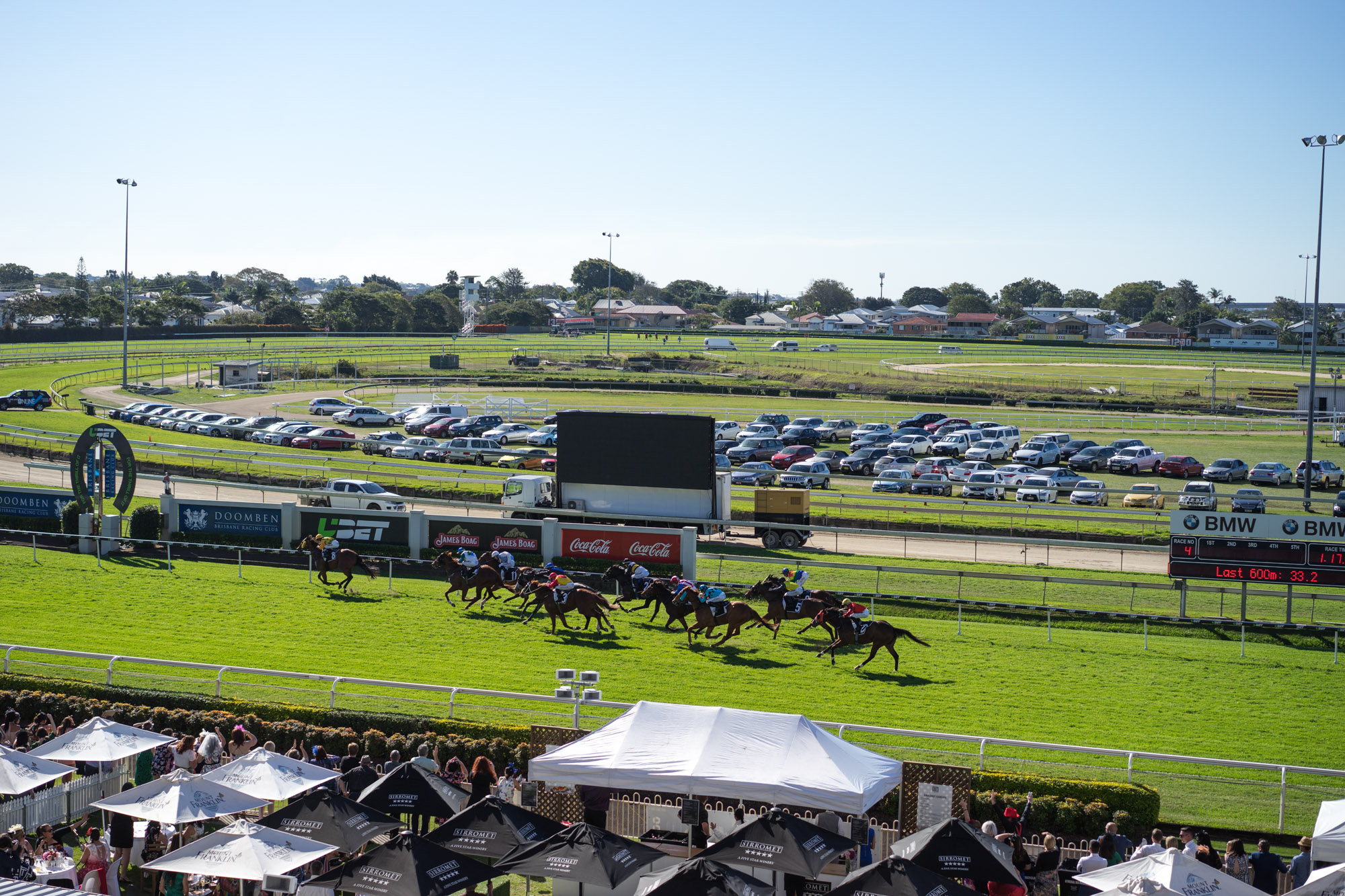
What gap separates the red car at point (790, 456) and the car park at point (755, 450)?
0.43m

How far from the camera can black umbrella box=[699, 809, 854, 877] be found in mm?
10016

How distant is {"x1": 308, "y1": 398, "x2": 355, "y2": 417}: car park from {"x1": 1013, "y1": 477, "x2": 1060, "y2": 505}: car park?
32.9m

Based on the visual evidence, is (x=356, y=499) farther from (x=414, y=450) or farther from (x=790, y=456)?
(x=790, y=456)

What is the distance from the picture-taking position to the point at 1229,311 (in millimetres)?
187750

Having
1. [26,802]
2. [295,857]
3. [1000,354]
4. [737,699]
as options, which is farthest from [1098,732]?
[1000,354]

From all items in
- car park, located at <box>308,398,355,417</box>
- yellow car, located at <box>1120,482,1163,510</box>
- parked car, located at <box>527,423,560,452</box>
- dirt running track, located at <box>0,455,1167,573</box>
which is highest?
car park, located at <box>308,398,355,417</box>

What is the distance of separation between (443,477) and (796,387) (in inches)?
1395

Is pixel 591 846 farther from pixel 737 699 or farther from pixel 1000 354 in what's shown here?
pixel 1000 354

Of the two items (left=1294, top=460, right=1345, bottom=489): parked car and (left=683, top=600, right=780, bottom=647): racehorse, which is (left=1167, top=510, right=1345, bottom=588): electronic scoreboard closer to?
(left=683, top=600, right=780, bottom=647): racehorse

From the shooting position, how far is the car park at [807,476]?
40281mm

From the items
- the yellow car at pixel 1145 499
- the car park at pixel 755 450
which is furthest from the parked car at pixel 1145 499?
the car park at pixel 755 450

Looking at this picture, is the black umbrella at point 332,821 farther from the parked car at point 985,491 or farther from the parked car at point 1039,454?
the parked car at point 1039,454

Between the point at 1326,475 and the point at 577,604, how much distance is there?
3129 cm

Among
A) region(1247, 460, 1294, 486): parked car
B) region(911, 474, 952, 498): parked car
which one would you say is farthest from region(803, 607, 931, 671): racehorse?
region(1247, 460, 1294, 486): parked car
